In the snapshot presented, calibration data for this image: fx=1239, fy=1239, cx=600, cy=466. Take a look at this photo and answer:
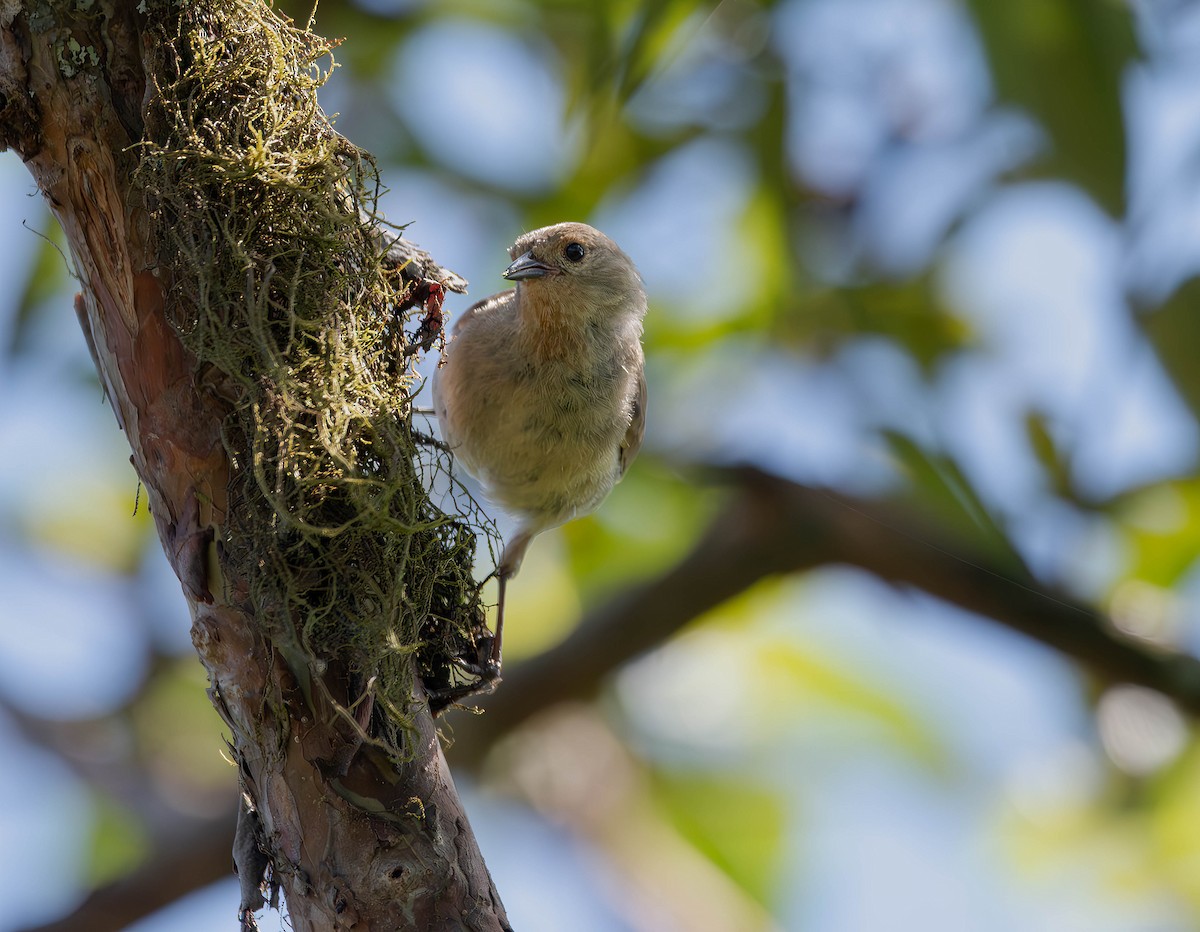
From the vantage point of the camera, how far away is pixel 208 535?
9.50ft

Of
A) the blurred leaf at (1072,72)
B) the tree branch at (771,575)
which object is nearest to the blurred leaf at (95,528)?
the tree branch at (771,575)

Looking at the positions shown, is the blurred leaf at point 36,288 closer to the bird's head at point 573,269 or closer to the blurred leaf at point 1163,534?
the bird's head at point 573,269

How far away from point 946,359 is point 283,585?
4.54 metres

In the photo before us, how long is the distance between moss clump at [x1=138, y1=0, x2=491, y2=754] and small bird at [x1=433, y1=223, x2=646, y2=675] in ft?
4.66

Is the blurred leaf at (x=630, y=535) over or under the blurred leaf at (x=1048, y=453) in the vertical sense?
over

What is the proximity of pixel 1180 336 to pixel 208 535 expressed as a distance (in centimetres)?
372

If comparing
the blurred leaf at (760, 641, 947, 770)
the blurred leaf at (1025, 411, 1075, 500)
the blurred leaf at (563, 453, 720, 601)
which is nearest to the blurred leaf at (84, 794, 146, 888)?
the blurred leaf at (563, 453, 720, 601)

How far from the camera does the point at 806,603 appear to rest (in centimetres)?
878

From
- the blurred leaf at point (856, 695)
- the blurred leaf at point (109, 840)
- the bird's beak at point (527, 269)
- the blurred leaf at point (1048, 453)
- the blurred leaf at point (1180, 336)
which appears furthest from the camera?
the blurred leaf at point (856, 695)

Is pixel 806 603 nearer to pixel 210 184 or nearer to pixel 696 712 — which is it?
pixel 696 712

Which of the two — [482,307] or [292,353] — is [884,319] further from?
[292,353]

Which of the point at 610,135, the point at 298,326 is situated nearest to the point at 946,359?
the point at 610,135

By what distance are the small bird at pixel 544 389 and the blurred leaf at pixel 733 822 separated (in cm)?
362

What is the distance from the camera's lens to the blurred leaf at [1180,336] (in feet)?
15.6
